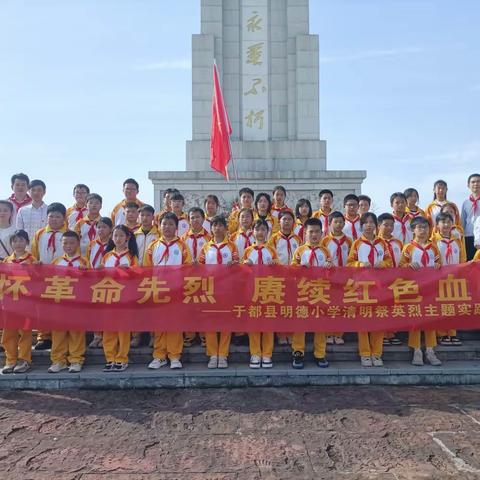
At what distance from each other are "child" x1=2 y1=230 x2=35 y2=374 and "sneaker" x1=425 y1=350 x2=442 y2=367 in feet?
14.2

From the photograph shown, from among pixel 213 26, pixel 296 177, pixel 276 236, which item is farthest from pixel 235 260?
pixel 213 26

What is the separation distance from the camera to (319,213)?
21.3ft

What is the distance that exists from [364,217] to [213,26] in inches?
386

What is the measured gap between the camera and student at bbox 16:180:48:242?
590 cm

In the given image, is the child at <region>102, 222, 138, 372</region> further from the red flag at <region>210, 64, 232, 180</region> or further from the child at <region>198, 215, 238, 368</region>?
the red flag at <region>210, 64, 232, 180</region>

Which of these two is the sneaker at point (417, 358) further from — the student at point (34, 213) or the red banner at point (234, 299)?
the student at point (34, 213)

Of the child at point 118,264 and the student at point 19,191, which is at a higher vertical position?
the student at point 19,191

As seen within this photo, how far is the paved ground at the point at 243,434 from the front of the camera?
9.91ft

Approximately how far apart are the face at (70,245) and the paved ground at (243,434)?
150 cm

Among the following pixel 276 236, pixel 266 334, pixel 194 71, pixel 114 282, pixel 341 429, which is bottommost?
pixel 341 429

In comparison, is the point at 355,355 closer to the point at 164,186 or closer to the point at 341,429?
the point at 341,429

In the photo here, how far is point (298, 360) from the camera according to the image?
16.0ft

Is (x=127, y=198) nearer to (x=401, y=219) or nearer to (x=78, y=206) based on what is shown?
(x=78, y=206)

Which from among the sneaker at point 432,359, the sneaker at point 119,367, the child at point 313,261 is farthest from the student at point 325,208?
the sneaker at point 119,367
